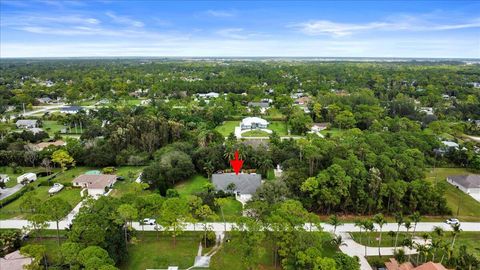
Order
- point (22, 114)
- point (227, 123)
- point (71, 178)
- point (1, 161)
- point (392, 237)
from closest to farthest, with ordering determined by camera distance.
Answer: point (392, 237)
point (71, 178)
point (1, 161)
point (227, 123)
point (22, 114)

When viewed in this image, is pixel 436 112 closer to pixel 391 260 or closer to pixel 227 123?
pixel 227 123

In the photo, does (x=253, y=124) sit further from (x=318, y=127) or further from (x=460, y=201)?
(x=460, y=201)

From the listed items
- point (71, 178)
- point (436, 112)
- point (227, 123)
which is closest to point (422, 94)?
point (436, 112)

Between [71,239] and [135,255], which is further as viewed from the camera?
[135,255]

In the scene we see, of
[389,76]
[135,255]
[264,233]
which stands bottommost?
[135,255]

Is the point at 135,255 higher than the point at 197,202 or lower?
lower

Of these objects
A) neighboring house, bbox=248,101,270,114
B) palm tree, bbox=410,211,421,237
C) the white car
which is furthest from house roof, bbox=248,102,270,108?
palm tree, bbox=410,211,421,237

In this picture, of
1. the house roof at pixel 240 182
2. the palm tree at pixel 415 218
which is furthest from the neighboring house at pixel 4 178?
the palm tree at pixel 415 218

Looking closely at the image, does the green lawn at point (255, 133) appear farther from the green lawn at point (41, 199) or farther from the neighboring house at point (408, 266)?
the neighboring house at point (408, 266)
